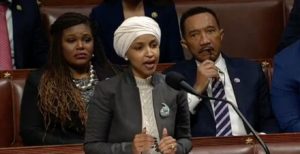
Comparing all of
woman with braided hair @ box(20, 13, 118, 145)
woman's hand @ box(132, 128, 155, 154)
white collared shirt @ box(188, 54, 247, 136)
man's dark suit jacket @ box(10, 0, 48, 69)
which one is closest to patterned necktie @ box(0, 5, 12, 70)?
man's dark suit jacket @ box(10, 0, 48, 69)

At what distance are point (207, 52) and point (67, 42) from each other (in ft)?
1.13

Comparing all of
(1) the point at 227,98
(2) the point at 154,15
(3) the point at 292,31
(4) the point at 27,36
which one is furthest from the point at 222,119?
(4) the point at 27,36

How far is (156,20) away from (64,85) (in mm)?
458

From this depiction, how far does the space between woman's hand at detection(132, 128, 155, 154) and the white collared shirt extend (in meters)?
0.50

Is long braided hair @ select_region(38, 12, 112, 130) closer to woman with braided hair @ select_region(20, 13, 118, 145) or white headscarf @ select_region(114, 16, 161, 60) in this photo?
woman with braided hair @ select_region(20, 13, 118, 145)

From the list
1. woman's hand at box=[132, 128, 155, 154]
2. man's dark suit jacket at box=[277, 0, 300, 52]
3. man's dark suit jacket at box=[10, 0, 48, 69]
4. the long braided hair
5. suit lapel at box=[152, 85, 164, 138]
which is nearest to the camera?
woman's hand at box=[132, 128, 155, 154]

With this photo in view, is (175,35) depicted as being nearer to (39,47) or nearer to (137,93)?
(39,47)

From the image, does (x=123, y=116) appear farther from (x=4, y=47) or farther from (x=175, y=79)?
(x=4, y=47)

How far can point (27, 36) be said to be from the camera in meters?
1.95

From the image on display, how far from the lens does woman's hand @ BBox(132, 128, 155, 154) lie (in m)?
1.09

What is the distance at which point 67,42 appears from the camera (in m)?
1.67

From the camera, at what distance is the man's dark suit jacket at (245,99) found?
161 centimetres

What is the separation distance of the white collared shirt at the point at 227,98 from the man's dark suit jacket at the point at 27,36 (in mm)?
512

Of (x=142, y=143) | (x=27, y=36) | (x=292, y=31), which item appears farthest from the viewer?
(x=27, y=36)
